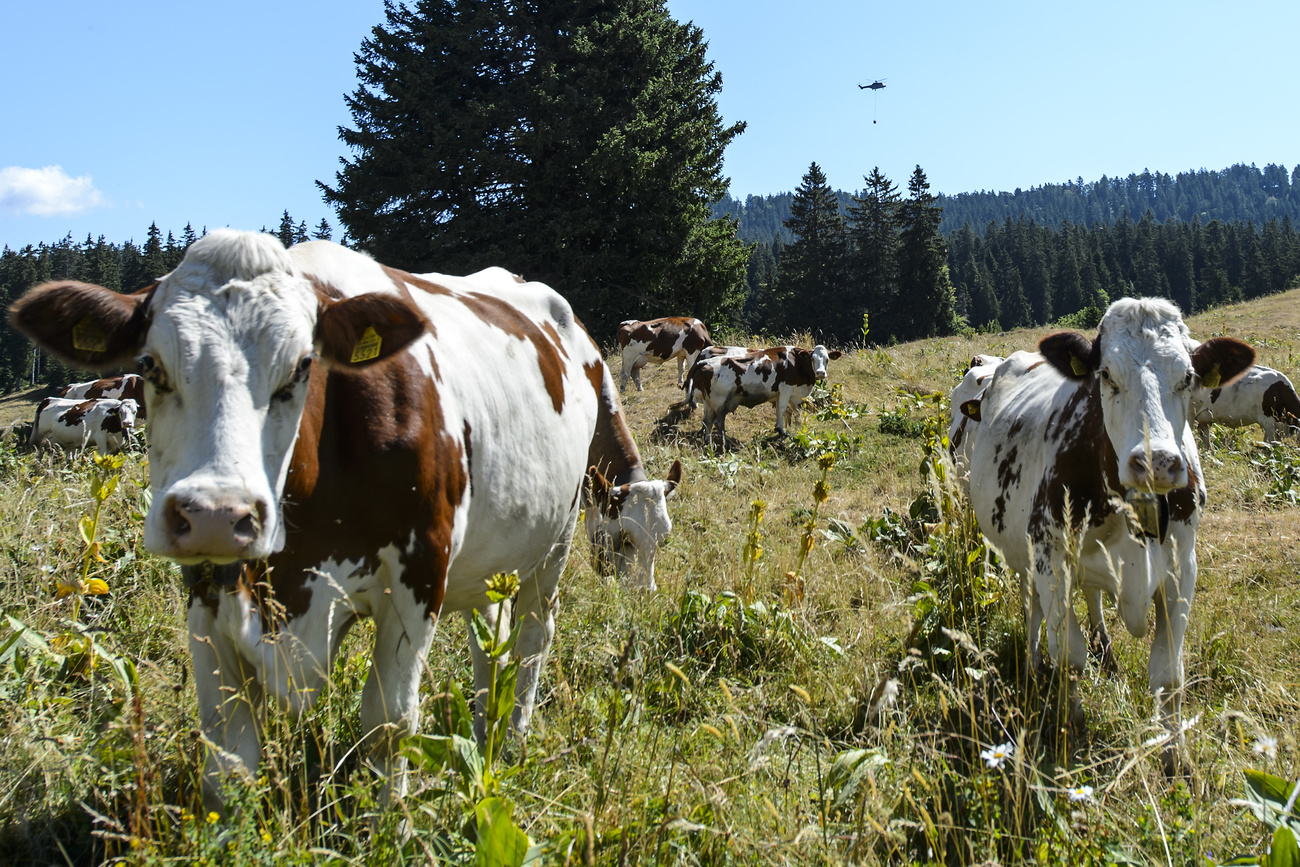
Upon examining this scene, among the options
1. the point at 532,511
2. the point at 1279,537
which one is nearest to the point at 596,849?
the point at 532,511

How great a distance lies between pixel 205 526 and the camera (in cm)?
179

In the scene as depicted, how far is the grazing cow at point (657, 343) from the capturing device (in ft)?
58.4

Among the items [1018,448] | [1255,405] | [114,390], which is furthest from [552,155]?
[1018,448]

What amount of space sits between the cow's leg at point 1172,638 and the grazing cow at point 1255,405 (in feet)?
28.6

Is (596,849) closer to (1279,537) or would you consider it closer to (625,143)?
(1279,537)

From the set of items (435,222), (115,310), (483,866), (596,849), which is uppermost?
(435,222)

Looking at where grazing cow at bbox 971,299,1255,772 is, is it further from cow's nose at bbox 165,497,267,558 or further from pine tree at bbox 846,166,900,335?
pine tree at bbox 846,166,900,335

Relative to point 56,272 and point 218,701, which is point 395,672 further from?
point 56,272

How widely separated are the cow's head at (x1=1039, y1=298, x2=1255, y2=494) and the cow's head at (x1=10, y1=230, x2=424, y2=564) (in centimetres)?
306

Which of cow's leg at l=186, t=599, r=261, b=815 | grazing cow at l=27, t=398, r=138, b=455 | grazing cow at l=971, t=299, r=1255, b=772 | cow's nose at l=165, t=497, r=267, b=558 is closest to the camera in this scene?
cow's nose at l=165, t=497, r=267, b=558

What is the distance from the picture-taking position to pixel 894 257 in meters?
55.2

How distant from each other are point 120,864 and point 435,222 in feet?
80.5

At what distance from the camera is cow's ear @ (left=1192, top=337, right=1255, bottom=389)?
146 inches

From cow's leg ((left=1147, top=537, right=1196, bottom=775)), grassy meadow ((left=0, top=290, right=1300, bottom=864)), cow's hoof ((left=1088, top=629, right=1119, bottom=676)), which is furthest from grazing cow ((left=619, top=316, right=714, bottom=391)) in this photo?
cow's leg ((left=1147, top=537, right=1196, bottom=775))
